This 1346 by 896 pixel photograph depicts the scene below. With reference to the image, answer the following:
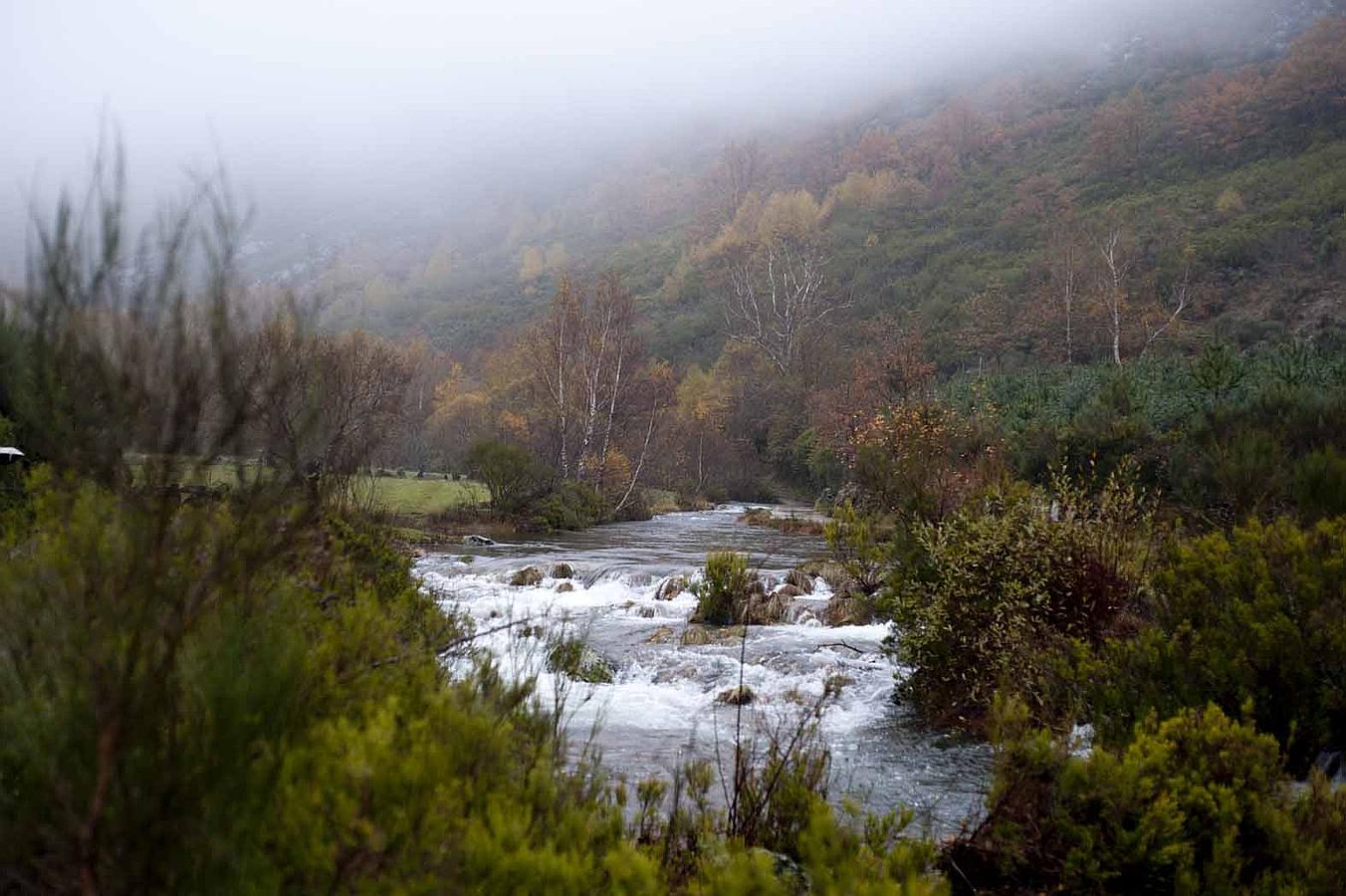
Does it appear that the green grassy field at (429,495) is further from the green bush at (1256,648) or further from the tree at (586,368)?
the green bush at (1256,648)

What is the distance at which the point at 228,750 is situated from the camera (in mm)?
1768

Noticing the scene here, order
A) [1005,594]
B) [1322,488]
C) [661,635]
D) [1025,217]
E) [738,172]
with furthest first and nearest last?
[738,172] → [1025,217] → [661,635] → [1322,488] → [1005,594]

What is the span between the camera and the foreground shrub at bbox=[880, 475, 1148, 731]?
21.1ft

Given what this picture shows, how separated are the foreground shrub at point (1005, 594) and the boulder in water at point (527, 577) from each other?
8069 mm

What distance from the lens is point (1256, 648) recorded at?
467 cm

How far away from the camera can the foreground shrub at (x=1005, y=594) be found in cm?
642

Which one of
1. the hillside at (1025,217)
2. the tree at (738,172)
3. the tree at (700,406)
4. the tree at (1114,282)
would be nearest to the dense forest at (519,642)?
the hillside at (1025,217)

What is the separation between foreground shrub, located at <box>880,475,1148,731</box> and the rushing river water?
1.67 ft

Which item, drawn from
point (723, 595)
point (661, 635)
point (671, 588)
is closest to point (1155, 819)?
point (661, 635)

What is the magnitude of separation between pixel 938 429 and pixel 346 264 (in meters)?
104

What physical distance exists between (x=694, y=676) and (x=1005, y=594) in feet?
10.9

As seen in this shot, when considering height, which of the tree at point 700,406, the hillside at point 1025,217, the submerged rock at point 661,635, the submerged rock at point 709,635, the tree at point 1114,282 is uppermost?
the hillside at point 1025,217

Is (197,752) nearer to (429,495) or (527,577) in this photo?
(527,577)

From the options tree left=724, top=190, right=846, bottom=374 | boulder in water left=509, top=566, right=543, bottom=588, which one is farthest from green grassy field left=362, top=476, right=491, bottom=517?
tree left=724, top=190, right=846, bottom=374
